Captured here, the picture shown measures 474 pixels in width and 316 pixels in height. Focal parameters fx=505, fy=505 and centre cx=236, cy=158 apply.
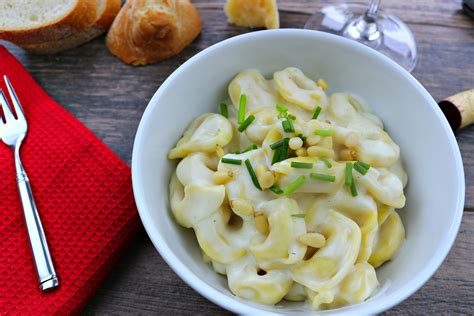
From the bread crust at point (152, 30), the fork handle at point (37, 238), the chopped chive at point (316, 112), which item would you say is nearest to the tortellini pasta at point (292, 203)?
the chopped chive at point (316, 112)

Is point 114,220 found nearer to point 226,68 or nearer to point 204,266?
point 204,266

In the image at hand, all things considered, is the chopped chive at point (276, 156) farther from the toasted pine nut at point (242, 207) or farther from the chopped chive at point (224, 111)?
the chopped chive at point (224, 111)

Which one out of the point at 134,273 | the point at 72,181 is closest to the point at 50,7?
the point at 72,181

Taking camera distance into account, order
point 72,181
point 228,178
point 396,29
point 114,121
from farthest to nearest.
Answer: point 396,29 → point 114,121 → point 72,181 → point 228,178

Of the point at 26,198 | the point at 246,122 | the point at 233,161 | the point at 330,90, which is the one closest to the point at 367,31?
the point at 330,90

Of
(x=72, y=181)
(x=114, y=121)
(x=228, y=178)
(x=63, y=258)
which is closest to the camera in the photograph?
(x=228, y=178)

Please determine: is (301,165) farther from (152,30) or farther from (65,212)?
(152,30)

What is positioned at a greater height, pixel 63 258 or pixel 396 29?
pixel 396 29
